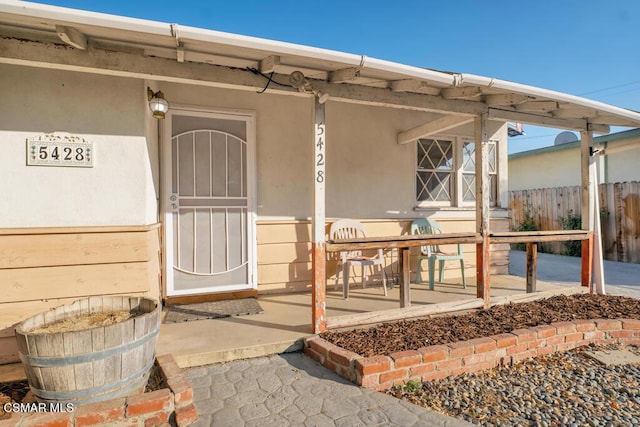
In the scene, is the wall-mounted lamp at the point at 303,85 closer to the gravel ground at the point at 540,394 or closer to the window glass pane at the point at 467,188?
the gravel ground at the point at 540,394

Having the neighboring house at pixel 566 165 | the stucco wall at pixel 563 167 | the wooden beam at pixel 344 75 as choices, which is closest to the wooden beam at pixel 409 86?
the wooden beam at pixel 344 75

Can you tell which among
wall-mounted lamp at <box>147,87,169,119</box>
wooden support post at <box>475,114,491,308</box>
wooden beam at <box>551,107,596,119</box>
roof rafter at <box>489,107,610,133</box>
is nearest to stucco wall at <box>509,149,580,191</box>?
roof rafter at <box>489,107,610,133</box>

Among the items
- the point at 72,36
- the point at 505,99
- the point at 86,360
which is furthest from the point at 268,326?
the point at 505,99

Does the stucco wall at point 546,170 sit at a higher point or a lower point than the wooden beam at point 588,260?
higher

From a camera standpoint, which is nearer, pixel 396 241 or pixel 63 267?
pixel 63 267

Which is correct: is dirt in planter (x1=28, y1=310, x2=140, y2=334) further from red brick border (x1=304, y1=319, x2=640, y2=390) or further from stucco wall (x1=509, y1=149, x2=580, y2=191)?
stucco wall (x1=509, y1=149, x2=580, y2=191)

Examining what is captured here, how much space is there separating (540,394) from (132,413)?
2.46 metres

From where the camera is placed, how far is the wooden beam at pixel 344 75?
2.71 meters

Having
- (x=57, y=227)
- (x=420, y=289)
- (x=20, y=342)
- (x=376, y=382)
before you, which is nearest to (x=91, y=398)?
(x=20, y=342)

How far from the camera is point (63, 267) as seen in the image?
8.46 feet

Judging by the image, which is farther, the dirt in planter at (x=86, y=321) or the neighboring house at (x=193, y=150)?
the neighboring house at (x=193, y=150)

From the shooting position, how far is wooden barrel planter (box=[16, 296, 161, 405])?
70.4 inches

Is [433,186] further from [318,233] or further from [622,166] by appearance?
[622,166]

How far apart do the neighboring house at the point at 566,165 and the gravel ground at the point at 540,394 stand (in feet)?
25.7
